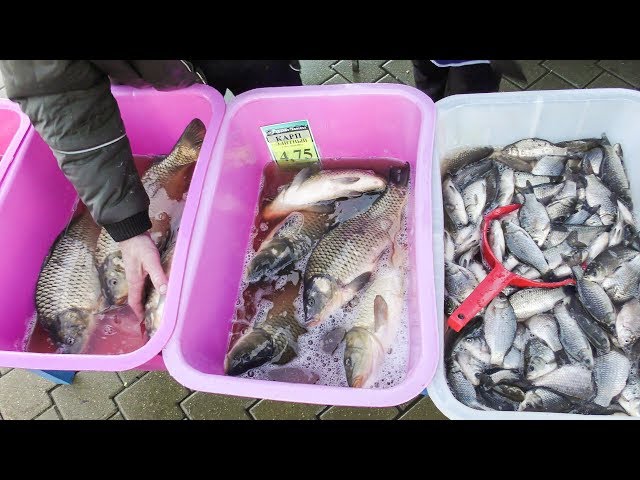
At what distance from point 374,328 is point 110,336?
0.97 m

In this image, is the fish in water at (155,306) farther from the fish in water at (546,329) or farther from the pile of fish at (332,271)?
the fish in water at (546,329)

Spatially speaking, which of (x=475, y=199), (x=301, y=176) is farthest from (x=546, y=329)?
(x=301, y=176)

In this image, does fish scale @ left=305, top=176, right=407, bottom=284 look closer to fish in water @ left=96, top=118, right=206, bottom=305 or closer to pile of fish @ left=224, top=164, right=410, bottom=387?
pile of fish @ left=224, top=164, right=410, bottom=387

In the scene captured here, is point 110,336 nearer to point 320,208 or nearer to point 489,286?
point 320,208

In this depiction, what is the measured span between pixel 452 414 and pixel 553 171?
A: 42.4 inches

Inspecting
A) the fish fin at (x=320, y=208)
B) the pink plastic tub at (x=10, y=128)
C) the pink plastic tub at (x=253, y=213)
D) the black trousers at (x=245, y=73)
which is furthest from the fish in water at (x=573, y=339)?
the pink plastic tub at (x=10, y=128)

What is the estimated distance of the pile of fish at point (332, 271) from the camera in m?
1.87

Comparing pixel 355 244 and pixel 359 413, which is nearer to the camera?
pixel 355 244

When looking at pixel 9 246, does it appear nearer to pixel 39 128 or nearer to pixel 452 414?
pixel 39 128

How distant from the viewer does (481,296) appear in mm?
1877

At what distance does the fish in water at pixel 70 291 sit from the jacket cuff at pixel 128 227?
0.35m

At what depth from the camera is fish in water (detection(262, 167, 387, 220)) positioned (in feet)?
7.17

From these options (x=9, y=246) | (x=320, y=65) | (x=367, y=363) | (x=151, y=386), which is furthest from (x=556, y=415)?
(x=320, y=65)

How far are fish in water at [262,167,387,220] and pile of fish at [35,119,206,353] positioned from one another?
1.35 feet
